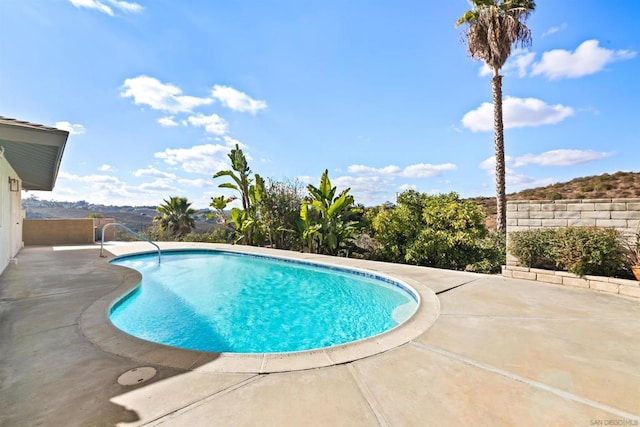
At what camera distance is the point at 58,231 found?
1456 centimetres

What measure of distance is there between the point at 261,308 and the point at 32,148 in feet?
19.8

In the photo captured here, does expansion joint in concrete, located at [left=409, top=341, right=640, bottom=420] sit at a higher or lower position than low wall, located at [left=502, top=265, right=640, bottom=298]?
lower

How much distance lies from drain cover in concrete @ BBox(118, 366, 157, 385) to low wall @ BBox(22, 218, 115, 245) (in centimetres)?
1603

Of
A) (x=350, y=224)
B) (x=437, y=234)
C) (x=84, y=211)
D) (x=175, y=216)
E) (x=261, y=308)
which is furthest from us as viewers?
(x=84, y=211)

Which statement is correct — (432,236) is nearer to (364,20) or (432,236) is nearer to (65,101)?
(364,20)

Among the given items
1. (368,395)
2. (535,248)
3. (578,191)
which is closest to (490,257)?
(535,248)

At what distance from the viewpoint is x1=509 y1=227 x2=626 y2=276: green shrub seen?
5.23m

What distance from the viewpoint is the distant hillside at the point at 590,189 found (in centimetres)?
2334

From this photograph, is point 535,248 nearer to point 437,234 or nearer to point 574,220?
point 574,220

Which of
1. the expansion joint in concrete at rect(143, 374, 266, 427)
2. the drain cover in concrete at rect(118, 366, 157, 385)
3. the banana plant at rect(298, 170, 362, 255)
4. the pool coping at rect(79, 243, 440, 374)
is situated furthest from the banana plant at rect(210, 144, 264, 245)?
the expansion joint in concrete at rect(143, 374, 266, 427)

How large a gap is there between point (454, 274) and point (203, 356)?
582cm

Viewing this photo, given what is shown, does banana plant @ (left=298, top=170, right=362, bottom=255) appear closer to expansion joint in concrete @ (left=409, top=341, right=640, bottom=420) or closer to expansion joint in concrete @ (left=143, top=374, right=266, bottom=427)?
expansion joint in concrete @ (left=409, top=341, right=640, bottom=420)

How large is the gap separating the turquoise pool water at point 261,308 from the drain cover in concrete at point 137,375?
1392 mm

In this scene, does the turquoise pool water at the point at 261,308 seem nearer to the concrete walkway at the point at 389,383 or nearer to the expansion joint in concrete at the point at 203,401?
the concrete walkway at the point at 389,383
